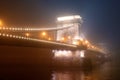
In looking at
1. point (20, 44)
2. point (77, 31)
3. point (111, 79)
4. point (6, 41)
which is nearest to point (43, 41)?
point (20, 44)

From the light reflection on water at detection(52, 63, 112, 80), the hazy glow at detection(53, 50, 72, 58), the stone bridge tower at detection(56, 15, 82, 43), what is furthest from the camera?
the stone bridge tower at detection(56, 15, 82, 43)

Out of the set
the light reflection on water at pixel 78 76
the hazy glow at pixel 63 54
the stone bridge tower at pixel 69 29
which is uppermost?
the stone bridge tower at pixel 69 29

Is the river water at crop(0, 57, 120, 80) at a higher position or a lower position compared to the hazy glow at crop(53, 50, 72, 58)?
lower

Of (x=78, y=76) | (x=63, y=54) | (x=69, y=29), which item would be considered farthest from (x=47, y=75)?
(x=69, y=29)

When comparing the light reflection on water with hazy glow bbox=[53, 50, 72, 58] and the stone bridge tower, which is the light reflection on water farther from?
the stone bridge tower

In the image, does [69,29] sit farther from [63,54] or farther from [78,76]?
[78,76]

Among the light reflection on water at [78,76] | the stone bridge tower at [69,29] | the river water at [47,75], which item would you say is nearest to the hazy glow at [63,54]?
the stone bridge tower at [69,29]

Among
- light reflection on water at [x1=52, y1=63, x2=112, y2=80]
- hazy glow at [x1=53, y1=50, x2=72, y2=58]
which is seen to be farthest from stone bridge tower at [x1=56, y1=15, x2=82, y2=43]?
light reflection on water at [x1=52, y1=63, x2=112, y2=80]

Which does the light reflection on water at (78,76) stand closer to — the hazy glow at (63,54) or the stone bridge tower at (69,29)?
the hazy glow at (63,54)

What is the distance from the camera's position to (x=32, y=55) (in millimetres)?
45938

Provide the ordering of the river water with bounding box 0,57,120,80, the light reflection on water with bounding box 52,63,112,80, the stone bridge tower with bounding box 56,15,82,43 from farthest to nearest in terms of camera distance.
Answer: the stone bridge tower with bounding box 56,15,82,43 → the light reflection on water with bounding box 52,63,112,80 → the river water with bounding box 0,57,120,80

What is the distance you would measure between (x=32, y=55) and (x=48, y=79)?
1583 centimetres

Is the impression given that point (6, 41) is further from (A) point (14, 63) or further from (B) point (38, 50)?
(B) point (38, 50)

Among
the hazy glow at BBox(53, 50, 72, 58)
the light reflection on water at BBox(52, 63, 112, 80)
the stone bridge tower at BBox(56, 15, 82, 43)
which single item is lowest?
the light reflection on water at BBox(52, 63, 112, 80)
